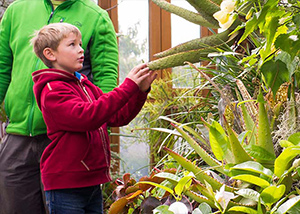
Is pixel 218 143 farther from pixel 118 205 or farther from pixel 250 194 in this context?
pixel 118 205

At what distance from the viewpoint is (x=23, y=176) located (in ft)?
5.35

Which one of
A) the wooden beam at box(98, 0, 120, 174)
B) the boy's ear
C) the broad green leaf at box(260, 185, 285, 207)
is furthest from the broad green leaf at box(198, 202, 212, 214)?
the wooden beam at box(98, 0, 120, 174)

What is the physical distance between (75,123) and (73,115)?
0.03m

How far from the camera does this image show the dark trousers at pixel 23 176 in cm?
163

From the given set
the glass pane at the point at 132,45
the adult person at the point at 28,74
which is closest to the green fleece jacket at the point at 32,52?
the adult person at the point at 28,74

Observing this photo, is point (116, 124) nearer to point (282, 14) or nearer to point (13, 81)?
point (13, 81)

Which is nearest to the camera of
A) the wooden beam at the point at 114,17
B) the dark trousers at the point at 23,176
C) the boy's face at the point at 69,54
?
the boy's face at the point at 69,54

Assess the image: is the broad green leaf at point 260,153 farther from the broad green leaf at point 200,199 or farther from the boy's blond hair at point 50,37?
the boy's blond hair at point 50,37

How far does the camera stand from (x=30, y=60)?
164 centimetres

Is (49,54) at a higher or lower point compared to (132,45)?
lower

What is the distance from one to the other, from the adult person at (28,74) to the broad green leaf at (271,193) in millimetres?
1170

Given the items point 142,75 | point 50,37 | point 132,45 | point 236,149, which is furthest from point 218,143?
point 132,45

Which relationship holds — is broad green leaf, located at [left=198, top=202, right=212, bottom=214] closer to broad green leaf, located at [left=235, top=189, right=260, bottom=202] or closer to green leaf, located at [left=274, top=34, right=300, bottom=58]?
broad green leaf, located at [left=235, top=189, right=260, bottom=202]

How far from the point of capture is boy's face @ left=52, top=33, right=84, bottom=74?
4.85 ft
